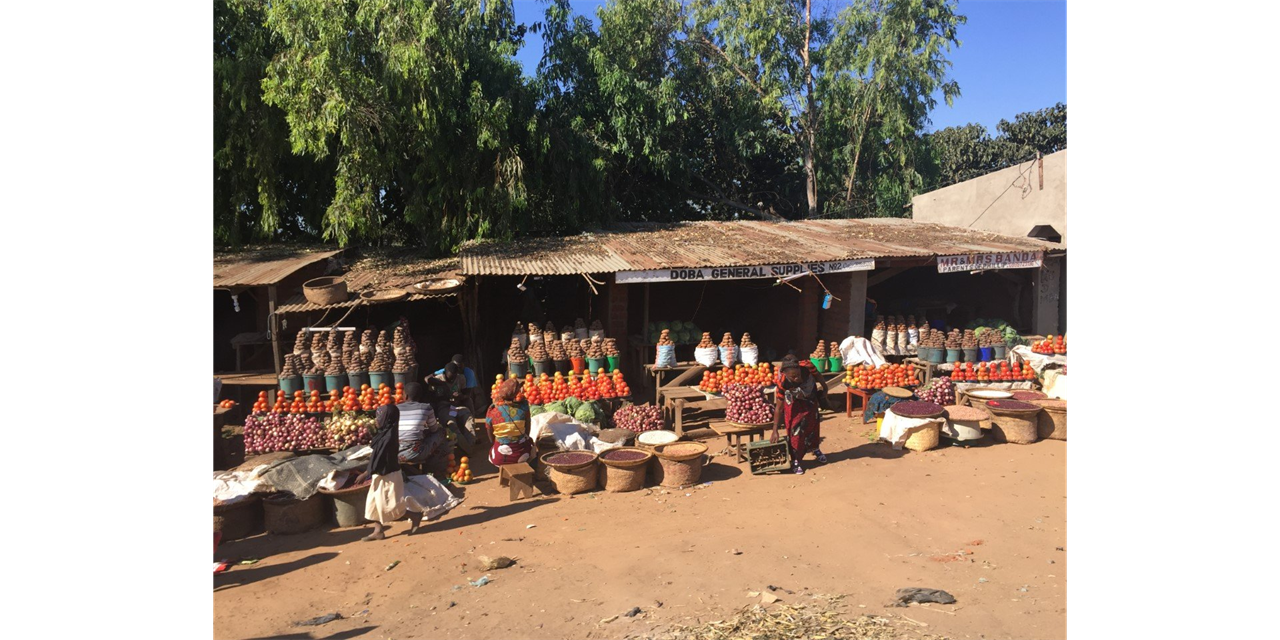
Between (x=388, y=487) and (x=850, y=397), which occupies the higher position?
(x=850, y=397)

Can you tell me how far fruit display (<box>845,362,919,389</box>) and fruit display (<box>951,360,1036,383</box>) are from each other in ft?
2.94

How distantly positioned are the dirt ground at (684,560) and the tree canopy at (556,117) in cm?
761

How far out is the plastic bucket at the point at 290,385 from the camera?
922 cm

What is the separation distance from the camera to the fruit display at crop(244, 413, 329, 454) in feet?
27.9

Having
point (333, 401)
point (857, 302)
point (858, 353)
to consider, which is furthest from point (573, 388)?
point (857, 302)

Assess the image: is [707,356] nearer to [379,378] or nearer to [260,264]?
[379,378]

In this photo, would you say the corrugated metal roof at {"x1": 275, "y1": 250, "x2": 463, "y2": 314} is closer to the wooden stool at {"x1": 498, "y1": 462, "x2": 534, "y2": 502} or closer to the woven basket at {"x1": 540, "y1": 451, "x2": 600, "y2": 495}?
the wooden stool at {"x1": 498, "y1": 462, "x2": 534, "y2": 502}

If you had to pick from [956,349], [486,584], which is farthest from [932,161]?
[486,584]

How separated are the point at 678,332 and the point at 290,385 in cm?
583

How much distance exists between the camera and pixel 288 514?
22.1 ft

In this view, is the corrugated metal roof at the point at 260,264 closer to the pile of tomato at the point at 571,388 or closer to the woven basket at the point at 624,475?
the pile of tomato at the point at 571,388

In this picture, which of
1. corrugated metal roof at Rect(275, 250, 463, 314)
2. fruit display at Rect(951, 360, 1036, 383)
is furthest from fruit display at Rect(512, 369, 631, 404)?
fruit display at Rect(951, 360, 1036, 383)

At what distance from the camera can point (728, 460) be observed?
29.0 feet
